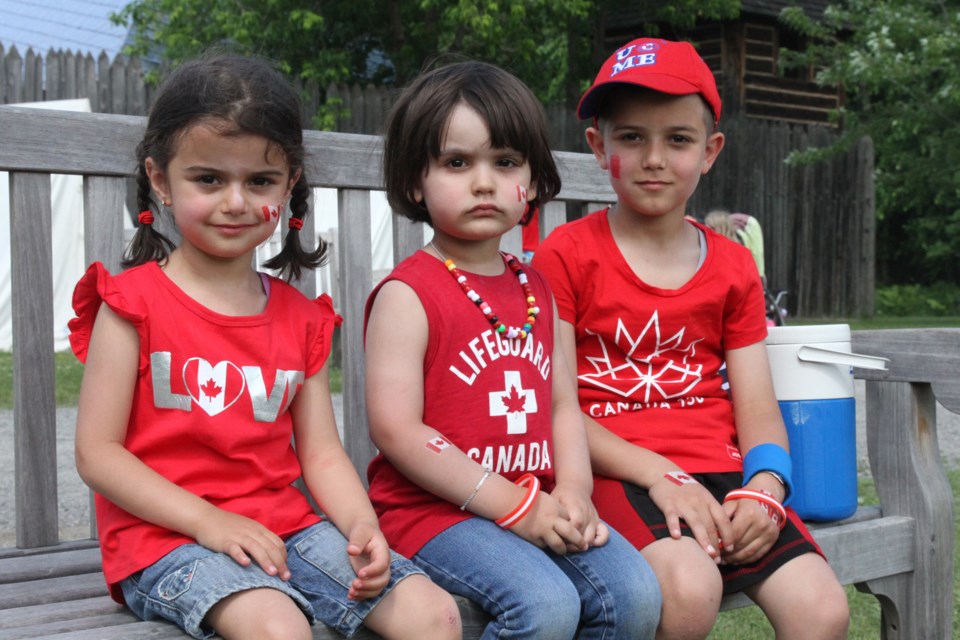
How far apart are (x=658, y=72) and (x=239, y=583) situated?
1.32m

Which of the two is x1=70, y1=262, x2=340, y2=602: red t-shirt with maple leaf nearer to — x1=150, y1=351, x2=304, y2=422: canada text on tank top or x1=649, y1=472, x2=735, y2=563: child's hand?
x1=150, y1=351, x2=304, y2=422: canada text on tank top

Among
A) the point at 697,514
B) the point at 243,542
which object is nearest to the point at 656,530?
the point at 697,514

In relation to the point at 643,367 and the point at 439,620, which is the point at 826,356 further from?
the point at 439,620

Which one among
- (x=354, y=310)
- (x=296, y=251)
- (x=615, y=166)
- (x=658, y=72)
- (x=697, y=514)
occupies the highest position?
(x=658, y=72)

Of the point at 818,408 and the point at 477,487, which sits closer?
the point at 477,487

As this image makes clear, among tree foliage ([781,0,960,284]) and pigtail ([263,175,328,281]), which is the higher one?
tree foliage ([781,0,960,284])

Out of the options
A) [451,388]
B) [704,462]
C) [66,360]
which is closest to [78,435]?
[451,388]

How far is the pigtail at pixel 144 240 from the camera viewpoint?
2.24m

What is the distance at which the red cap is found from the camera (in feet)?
7.95

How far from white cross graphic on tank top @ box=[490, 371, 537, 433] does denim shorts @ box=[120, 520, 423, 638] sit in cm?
34

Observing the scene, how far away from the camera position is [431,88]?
89.7 inches

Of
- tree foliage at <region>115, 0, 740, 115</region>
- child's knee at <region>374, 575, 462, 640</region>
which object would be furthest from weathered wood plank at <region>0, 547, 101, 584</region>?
tree foliage at <region>115, 0, 740, 115</region>

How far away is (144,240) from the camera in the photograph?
7.47 feet

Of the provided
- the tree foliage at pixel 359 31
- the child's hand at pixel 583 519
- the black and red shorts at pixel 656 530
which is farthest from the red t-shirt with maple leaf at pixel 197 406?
the tree foliage at pixel 359 31
